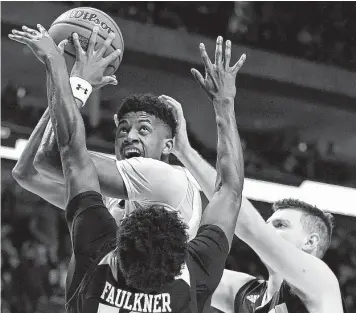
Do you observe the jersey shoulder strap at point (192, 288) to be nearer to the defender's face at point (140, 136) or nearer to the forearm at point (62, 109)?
the forearm at point (62, 109)

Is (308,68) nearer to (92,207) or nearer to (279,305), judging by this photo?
(279,305)

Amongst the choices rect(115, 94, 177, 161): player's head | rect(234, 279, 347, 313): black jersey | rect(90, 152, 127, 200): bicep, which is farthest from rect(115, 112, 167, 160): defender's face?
rect(234, 279, 347, 313): black jersey

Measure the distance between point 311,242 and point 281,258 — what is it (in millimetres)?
542

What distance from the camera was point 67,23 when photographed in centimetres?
268

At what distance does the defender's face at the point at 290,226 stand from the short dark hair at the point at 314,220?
28 mm

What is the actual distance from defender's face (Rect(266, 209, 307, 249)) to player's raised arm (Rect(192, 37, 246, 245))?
50.8 inches

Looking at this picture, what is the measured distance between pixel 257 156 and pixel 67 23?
4854 mm

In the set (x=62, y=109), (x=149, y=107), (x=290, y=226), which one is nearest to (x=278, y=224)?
(x=290, y=226)

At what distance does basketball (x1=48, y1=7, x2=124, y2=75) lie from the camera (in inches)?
104

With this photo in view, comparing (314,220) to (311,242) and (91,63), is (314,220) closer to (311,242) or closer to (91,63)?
(311,242)

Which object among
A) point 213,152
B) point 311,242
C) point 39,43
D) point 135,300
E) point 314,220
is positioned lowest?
point 135,300

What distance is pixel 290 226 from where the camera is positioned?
3.52 metres

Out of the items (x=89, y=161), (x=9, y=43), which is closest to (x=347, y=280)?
(x=9, y=43)

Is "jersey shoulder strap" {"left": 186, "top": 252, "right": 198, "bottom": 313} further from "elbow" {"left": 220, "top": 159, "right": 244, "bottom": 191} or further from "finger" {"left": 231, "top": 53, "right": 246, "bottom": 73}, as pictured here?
"finger" {"left": 231, "top": 53, "right": 246, "bottom": 73}
